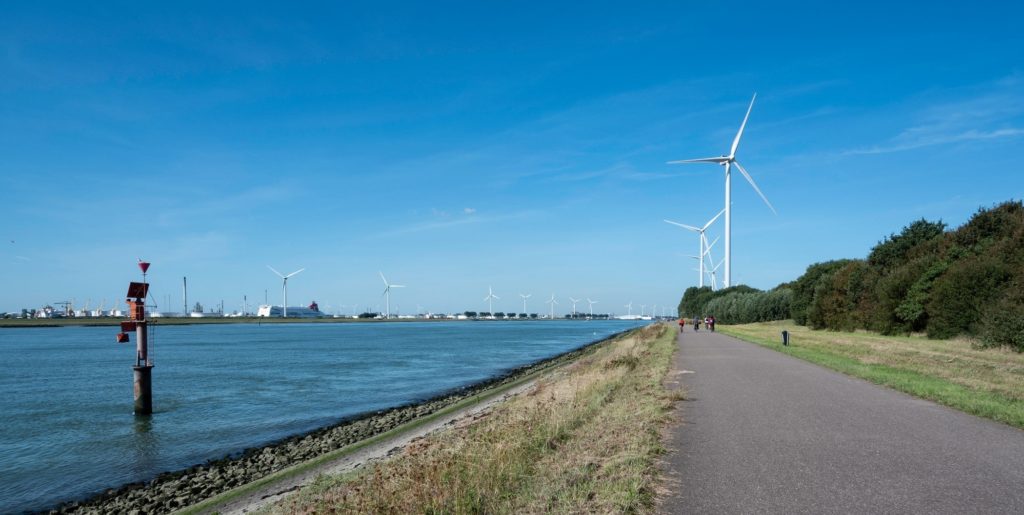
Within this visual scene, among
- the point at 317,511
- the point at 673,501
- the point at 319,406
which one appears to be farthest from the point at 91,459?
the point at 673,501

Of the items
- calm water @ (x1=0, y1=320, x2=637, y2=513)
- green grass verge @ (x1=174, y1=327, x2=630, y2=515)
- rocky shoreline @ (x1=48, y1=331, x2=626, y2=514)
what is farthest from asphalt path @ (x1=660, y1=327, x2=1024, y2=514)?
calm water @ (x1=0, y1=320, x2=637, y2=513)

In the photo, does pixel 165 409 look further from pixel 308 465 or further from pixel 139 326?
pixel 308 465

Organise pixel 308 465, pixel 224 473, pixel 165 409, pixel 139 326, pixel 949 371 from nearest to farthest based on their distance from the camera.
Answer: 1. pixel 308 465
2. pixel 224 473
3. pixel 949 371
4. pixel 139 326
5. pixel 165 409

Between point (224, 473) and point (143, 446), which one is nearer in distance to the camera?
point (224, 473)

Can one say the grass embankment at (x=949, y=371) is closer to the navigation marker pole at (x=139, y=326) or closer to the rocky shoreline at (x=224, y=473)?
the rocky shoreline at (x=224, y=473)

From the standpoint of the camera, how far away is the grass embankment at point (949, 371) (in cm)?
1383

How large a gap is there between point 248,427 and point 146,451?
3992 millimetres

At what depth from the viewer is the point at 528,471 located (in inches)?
360

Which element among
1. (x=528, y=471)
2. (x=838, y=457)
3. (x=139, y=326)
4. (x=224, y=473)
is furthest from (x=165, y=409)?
(x=838, y=457)

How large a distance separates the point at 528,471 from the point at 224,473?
991cm

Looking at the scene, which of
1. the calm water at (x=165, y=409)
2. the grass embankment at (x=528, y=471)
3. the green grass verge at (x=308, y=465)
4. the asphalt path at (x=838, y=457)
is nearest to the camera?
the asphalt path at (x=838, y=457)

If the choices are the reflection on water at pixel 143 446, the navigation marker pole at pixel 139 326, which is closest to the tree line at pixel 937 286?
the reflection on water at pixel 143 446

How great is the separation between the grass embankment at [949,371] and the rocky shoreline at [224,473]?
50.2 feet

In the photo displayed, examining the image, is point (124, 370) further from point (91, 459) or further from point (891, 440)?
point (891, 440)
